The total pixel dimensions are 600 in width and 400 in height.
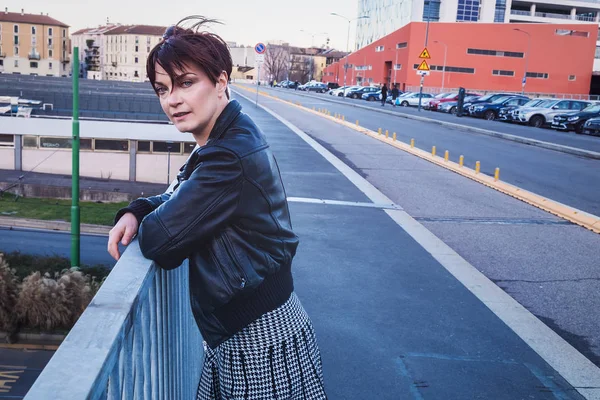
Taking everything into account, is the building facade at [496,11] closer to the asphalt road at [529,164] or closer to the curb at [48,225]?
the curb at [48,225]

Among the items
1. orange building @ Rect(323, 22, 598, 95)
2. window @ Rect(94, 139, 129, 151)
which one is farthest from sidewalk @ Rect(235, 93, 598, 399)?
orange building @ Rect(323, 22, 598, 95)

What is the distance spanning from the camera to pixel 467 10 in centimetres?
9100

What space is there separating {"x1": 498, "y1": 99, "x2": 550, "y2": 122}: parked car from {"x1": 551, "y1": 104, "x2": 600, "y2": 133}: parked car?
3948 mm

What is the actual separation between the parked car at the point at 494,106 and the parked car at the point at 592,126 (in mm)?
8181

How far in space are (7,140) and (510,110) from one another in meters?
40.3

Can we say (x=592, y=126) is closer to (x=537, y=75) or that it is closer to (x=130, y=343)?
(x=130, y=343)

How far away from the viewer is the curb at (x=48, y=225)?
123 ft

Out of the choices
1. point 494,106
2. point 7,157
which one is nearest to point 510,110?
point 494,106

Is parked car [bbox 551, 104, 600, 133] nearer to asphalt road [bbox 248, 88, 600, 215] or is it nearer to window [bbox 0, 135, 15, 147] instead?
asphalt road [bbox 248, 88, 600, 215]

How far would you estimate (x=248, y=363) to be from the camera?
221 centimetres

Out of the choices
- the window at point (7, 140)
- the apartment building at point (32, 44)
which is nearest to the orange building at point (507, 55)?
the window at point (7, 140)

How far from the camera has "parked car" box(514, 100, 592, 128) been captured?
107ft

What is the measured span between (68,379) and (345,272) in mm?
4464

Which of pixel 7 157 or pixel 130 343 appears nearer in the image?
pixel 130 343
